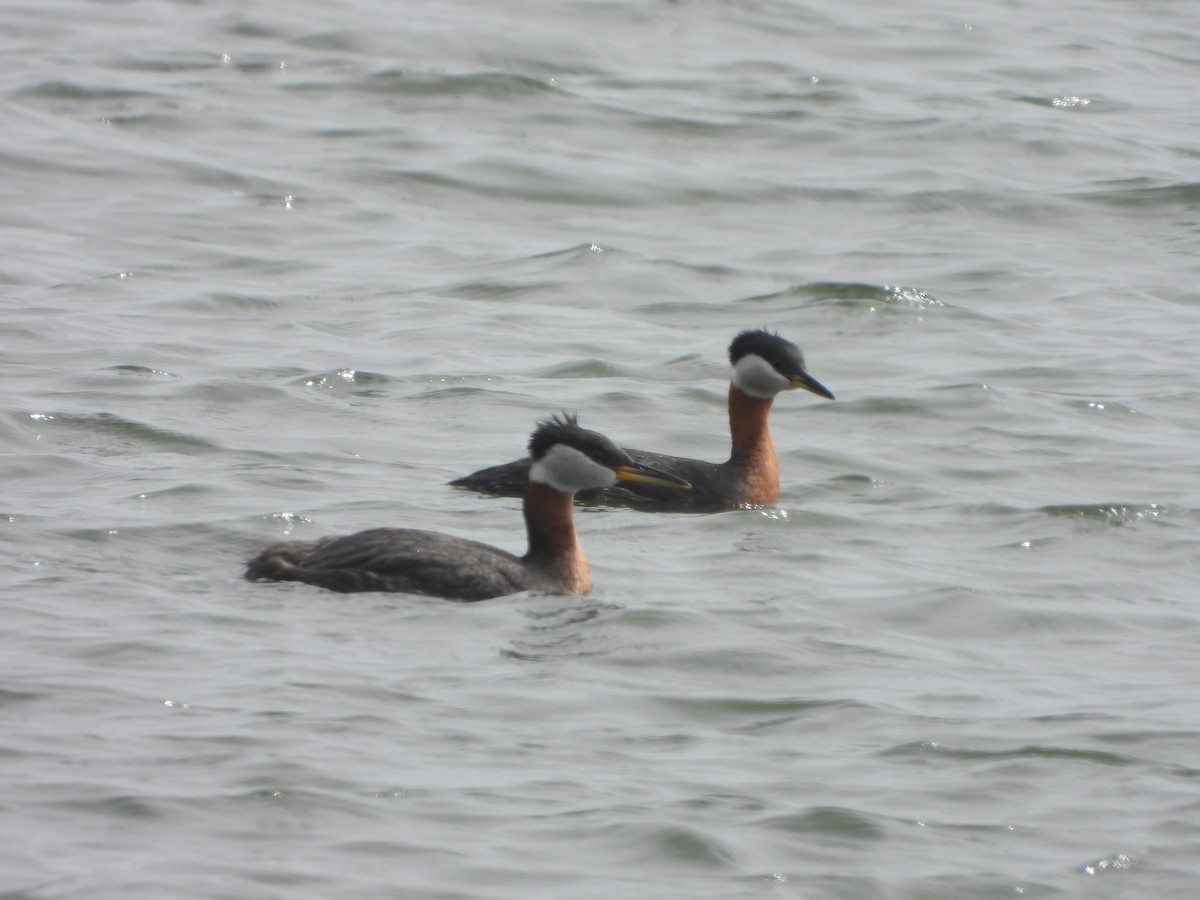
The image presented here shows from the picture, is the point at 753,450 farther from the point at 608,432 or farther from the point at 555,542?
the point at 555,542

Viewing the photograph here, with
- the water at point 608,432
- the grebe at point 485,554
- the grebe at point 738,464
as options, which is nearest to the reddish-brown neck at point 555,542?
the grebe at point 485,554

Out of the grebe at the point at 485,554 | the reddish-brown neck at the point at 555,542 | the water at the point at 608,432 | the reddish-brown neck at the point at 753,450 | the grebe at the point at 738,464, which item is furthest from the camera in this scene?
the reddish-brown neck at the point at 753,450

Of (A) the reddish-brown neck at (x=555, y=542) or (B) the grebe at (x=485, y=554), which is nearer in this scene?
(B) the grebe at (x=485, y=554)

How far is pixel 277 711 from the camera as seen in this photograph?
8.99 metres

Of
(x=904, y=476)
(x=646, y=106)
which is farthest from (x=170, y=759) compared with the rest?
(x=646, y=106)

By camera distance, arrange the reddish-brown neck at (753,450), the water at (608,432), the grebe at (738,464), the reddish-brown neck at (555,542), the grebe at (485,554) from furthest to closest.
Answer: the reddish-brown neck at (753,450) < the grebe at (738,464) < the reddish-brown neck at (555,542) < the grebe at (485,554) < the water at (608,432)

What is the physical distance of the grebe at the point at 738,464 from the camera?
43.7 feet

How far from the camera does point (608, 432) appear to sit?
50.6 feet

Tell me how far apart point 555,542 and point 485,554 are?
431mm

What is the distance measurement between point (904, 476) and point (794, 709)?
508 cm

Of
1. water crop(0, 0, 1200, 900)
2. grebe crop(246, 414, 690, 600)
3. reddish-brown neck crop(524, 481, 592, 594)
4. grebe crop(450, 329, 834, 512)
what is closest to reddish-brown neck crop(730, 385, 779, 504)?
grebe crop(450, 329, 834, 512)

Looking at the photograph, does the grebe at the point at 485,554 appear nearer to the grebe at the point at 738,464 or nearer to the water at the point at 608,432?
the water at the point at 608,432

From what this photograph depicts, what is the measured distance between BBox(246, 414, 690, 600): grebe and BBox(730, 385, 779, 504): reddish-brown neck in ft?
6.60

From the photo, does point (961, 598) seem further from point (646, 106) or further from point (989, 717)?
point (646, 106)
